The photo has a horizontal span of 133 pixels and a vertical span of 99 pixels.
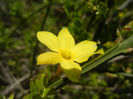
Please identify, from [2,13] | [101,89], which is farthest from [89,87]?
[2,13]

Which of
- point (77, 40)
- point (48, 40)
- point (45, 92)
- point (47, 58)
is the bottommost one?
point (45, 92)

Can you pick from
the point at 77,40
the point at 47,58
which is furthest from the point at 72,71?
the point at 77,40

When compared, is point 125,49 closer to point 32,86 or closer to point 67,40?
point 67,40

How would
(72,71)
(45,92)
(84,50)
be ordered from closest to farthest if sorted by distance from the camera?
1. (72,71)
2. (45,92)
3. (84,50)

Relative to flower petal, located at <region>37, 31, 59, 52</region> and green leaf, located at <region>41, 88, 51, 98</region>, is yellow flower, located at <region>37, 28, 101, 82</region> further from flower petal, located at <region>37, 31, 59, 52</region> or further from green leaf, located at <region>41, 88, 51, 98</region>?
green leaf, located at <region>41, 88, 51, 98</region>

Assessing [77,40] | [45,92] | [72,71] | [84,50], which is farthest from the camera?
[77,40]

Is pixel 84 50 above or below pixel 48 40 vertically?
below

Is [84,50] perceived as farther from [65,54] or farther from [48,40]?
[48,40]

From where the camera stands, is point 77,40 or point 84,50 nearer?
point 84,50
